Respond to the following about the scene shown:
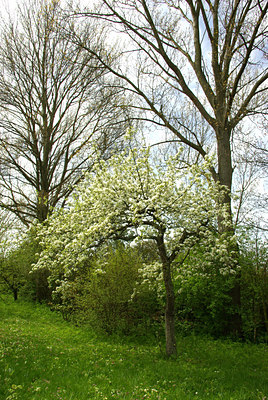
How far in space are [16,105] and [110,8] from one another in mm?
6766

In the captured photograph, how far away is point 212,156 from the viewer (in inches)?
296

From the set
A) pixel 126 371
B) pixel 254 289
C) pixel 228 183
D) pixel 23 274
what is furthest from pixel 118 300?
pixel 23 274

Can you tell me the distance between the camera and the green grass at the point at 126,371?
15.1ft

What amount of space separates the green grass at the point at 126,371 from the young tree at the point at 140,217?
1042 mm

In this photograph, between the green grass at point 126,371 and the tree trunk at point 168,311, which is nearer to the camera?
the green grass at point 126,371

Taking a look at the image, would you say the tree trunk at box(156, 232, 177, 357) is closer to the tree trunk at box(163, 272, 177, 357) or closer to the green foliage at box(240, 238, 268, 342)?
the tree trunk at box(163, 272, 177, 357)

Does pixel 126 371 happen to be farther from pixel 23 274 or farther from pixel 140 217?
pixel 23 274

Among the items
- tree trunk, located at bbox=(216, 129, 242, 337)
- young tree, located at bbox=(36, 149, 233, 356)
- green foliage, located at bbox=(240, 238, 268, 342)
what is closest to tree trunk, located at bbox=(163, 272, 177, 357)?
young tree, located at bbox=(36, 149, 233, 356)

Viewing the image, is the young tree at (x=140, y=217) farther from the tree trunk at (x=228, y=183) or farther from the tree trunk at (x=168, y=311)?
the tree trunk at (x=228, y=183)

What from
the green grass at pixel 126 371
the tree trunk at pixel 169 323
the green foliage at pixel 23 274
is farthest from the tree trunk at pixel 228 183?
the green foliage at pixel 23 274

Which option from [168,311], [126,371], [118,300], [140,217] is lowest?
[126,371]

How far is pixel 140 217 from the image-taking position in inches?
263

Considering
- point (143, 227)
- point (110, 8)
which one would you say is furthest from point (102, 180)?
point (110, 8)

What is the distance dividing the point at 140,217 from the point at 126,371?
3114mm
